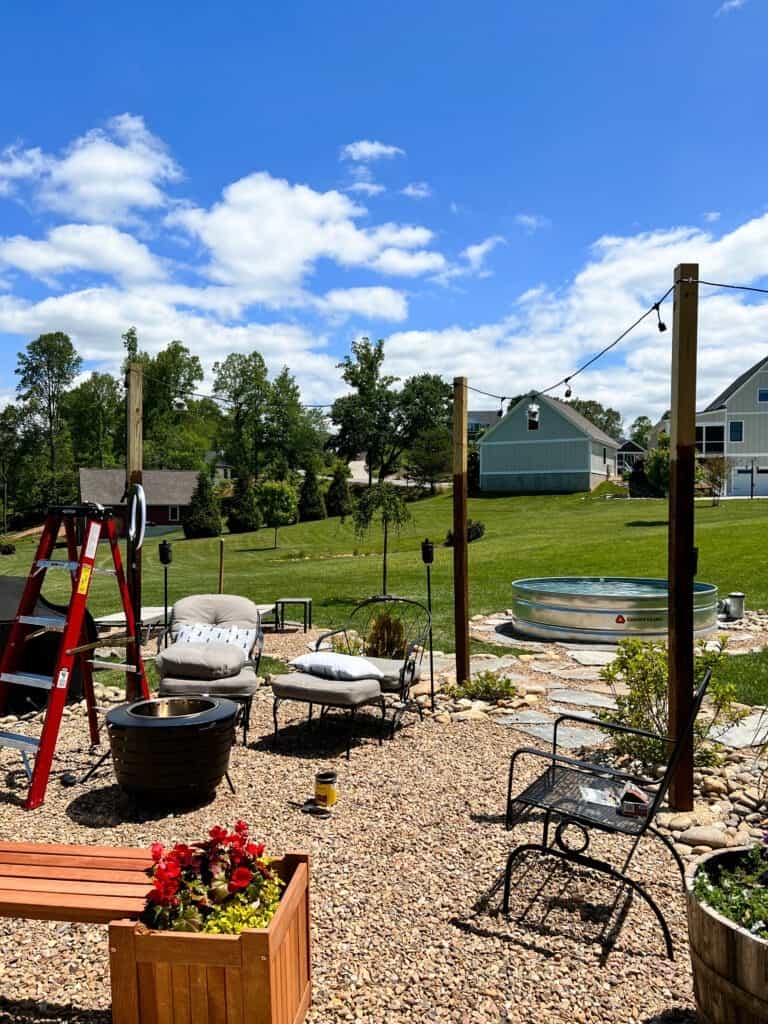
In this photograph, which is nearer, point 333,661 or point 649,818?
point 649,818

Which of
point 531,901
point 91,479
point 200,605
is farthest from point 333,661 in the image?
point 91,479

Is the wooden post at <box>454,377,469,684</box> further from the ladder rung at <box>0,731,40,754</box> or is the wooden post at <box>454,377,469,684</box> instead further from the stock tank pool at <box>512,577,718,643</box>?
the ladder rung at <box>0,731,40,754</box>

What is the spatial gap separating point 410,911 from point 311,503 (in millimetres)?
38528

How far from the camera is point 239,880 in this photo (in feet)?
8.30

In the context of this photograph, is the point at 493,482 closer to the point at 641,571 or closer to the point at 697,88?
the point at 641,571

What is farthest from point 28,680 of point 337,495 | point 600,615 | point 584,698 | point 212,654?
point 337,495

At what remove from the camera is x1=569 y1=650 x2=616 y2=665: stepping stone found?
368 inches

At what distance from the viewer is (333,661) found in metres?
6.29

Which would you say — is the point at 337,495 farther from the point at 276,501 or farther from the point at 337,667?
the point at 337,667

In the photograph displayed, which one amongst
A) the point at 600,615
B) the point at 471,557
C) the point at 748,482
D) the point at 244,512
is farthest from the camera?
the point at 748,482

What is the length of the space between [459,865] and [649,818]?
3.37 feet

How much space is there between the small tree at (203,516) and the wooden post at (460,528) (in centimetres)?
3163

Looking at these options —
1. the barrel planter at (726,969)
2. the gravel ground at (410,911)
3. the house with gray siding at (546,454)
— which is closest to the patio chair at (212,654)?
the gravel ground at (410,911)

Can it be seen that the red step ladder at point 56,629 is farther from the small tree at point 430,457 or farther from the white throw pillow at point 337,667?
the small tree at point 430,457
